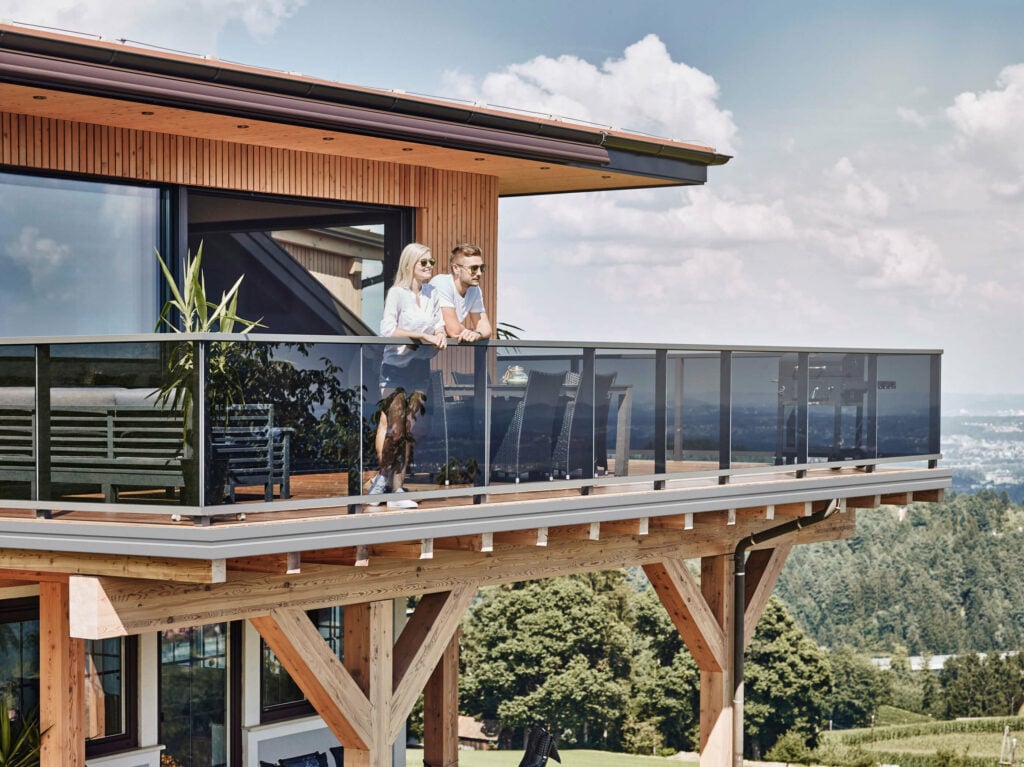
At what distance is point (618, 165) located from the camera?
→ 12.6 metres

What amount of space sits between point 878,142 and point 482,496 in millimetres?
88724

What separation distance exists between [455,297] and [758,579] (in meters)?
5.06

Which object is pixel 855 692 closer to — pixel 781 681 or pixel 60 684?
pixel 781 681

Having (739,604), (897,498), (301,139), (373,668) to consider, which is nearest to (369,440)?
(373,668)

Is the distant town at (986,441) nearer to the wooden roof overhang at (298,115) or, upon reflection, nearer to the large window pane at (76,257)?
the wooden roof overhang at (298,115)

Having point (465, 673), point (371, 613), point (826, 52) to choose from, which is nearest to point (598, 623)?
point (465, 673)

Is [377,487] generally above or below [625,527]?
above

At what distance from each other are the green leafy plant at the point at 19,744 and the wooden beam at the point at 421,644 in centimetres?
234

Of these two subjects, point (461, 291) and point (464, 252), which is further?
point (461, 291)

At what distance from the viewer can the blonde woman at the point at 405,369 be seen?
754cm

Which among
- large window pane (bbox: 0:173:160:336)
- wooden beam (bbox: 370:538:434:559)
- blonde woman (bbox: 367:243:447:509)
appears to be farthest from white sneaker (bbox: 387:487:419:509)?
large window pane (bbox: 0:173:160:336)

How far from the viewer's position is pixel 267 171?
429 inches

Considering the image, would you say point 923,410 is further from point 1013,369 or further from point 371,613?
point 1013,369

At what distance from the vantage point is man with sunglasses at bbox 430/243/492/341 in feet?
26.9
